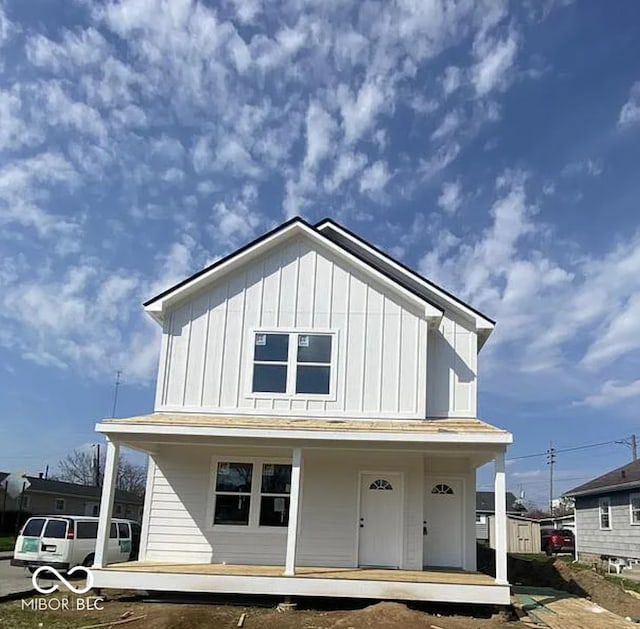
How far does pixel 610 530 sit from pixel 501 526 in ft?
50.5

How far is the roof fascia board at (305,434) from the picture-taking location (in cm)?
1270

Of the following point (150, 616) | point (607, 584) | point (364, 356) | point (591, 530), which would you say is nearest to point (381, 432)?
point (364, 356)

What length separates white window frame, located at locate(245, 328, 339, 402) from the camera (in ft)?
50.2

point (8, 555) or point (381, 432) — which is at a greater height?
point (381, 432)

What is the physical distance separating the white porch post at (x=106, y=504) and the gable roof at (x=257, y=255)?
3.56m

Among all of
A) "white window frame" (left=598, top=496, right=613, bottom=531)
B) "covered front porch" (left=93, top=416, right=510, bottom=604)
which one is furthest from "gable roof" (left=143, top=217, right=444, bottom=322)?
"white window frame" (left=598, top=496, right=613, bottom=531)

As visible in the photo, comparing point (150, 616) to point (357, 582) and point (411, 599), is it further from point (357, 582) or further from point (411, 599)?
point (411, 599)

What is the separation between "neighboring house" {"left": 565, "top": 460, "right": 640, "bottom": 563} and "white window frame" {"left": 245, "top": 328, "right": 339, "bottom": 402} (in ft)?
42.4

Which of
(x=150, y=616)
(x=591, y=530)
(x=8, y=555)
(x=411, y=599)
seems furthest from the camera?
(x=591, y=530)

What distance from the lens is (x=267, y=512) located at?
15055 mm

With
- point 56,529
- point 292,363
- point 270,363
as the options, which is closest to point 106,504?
point 270,363

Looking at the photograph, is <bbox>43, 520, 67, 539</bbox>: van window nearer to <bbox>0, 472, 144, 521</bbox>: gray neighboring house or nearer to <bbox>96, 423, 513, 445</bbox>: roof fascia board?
<bbox>96, 423, 513, 445</bbox>: roof fascia board

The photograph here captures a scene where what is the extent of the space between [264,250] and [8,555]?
17.2 metres

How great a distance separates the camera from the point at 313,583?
1238 cm
